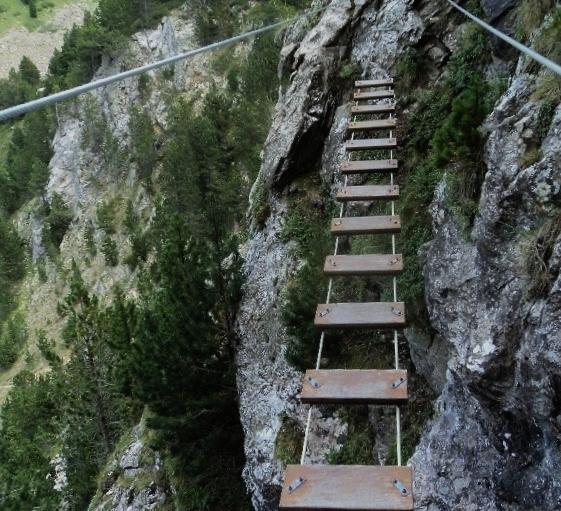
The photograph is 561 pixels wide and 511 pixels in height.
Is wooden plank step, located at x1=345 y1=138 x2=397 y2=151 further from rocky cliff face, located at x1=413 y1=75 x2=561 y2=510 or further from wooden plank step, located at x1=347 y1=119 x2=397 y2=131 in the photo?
rocky cliff face, located at x1=413 y1=75 x2=561 y2=510

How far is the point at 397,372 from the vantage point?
5238 mm

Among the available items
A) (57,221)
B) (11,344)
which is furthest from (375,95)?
(57,221)

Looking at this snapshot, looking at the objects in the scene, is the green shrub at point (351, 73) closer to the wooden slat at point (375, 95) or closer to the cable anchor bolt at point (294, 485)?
the wooden slat at point (375, 95)

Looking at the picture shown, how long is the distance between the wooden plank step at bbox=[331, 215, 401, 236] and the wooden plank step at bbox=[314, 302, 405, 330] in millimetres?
1621

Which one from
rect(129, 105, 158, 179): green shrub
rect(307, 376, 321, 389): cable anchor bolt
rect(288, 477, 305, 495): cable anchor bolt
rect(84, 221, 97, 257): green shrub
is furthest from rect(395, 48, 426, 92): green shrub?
rect(84, 221, 97, 257): green shrub

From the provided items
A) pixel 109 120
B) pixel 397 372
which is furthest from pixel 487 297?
pixel 109 120

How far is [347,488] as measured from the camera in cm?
435

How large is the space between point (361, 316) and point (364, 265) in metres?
1.02

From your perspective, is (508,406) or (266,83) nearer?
(508,406)

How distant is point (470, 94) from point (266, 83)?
3058cm

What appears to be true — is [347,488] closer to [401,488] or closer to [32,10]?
[401,488]

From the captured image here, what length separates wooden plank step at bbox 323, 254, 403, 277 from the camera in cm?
686

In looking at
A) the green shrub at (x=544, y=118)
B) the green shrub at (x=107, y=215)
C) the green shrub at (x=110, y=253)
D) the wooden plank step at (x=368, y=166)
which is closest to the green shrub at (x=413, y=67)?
the wooden plank step at (x=368, y=166)

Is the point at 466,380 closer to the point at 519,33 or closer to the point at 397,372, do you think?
the point at 397,372
